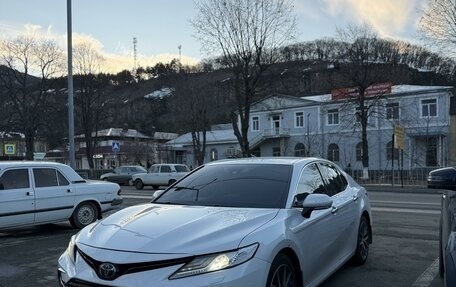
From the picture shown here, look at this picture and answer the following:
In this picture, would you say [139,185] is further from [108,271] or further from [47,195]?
[108,271]

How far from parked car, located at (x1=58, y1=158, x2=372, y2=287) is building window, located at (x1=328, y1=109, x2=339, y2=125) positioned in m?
54.7

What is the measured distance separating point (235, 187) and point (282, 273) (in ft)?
4.13

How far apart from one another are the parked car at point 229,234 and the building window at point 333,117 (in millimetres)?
54669

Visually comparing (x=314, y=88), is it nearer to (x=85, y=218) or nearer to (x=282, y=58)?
(x=282, y=58)

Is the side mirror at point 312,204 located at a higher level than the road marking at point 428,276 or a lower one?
higher

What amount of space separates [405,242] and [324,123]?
52987mm

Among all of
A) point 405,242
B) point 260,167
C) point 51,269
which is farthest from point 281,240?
point 405,242

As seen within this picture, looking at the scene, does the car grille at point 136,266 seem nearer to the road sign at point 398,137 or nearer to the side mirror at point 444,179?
the side mirror at point 444,179

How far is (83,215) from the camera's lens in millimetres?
11570

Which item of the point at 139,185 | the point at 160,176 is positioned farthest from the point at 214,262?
the point at 139,185

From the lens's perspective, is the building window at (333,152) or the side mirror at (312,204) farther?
the building window at (333,152)

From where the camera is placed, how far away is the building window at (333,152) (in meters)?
59.9

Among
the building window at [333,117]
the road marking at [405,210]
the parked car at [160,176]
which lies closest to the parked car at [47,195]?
the road marking at [405,210]

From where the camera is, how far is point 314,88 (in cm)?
7125
